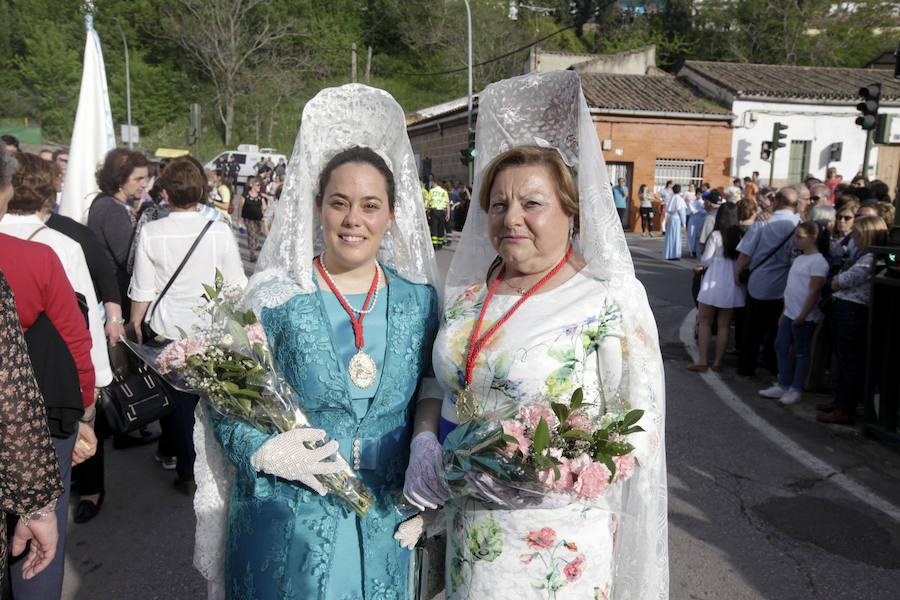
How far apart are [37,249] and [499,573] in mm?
1874

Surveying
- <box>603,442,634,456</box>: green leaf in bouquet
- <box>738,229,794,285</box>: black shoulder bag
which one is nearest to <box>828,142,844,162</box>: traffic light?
<box>738,229,794,285</box>: black shoulder bag

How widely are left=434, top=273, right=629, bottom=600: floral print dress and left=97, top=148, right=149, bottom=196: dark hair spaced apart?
4100mm

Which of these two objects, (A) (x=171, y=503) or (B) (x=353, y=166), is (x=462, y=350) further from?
(A) (x=171, y=503)

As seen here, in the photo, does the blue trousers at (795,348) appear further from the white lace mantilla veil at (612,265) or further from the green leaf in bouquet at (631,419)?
the green leaf in bouquet at (631,419)

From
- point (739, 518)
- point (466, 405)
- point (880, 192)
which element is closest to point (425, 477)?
point (466, 405)

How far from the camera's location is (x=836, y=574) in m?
3.51

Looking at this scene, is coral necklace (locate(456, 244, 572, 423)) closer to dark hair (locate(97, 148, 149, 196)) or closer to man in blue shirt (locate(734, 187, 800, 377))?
dark hair (locate(97, 148, 149, 196))

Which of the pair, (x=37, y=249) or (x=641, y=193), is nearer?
(x=37, y=249)

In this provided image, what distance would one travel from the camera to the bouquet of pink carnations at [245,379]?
2.04 m

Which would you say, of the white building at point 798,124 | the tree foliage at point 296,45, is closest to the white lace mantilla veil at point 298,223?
the white building at point 798,124

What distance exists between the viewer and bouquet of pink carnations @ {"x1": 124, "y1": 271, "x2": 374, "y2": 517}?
2.04 metres

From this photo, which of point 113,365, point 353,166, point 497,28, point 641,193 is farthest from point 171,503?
point 497,28

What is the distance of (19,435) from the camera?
1.79 m

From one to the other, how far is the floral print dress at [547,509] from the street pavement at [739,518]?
1.70 meters
